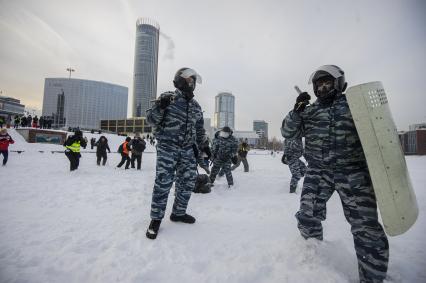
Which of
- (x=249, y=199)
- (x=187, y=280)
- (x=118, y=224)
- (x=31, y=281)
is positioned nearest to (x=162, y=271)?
(x=187, y=280)

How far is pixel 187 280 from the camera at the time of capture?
6.41 ft

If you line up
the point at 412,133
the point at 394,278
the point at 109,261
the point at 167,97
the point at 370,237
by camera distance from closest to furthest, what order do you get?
the point at 370,237 < the point at 394,278 < the point at 109,261 < the point at 167,97 < the point at 412,133

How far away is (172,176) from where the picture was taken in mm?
2992

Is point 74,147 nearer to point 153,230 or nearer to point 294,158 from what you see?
point 153,230

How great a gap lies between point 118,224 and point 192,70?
7.70ft

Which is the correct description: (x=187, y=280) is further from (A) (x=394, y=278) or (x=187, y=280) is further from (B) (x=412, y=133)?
(B) (x=412, y=133)

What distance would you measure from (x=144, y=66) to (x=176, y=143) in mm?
163525

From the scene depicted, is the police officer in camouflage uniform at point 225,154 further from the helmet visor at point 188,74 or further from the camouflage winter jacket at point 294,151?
the helmet visor at point 188,74

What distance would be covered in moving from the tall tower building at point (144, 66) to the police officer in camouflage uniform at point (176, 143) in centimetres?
15597

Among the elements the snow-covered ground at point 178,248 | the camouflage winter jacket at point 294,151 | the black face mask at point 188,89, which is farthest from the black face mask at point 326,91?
the camouflage winter jacket at point 294,151

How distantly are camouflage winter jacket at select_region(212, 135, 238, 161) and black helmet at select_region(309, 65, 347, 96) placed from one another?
466 centimetres

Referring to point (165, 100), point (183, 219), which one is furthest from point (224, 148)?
point (165, 100)

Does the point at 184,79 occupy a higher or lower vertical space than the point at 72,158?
higher

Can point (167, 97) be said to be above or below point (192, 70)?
below
